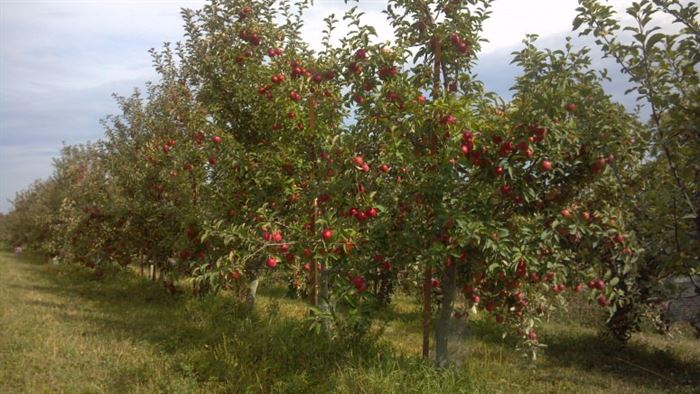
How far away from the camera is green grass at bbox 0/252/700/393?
5625 mm

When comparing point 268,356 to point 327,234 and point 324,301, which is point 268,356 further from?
point 327,234

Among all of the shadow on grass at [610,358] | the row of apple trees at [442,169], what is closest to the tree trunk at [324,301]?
the row of apple trees at [442,169]

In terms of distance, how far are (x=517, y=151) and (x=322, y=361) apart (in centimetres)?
292

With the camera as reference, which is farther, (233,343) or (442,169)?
(233,343)

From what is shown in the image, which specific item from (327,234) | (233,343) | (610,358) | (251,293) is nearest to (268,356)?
(233,343)

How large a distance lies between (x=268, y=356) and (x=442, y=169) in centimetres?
289

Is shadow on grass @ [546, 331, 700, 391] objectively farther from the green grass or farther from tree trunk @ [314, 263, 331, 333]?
tree trunk @ [314, 263, 331, 333]

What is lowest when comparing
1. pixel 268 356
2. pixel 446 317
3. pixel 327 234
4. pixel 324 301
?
pixel 268 356

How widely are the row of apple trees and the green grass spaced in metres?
0.55

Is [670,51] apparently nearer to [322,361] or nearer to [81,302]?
[322,361]

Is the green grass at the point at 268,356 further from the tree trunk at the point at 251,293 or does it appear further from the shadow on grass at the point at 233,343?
the tree trunk at the point at 251,293

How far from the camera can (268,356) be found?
627 centimetres

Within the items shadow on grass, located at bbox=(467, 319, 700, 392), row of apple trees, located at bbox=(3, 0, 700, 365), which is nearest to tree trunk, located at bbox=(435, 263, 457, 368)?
row of apple trees, located at bbox=(3, 0, 700, 365)

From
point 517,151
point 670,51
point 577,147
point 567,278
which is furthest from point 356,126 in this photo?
point 670,51
